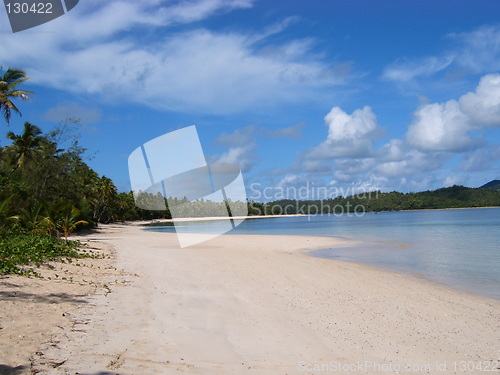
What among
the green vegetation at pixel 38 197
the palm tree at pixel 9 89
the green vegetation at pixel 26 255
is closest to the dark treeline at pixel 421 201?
the green vegetation at pixel 38 197

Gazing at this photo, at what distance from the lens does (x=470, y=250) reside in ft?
74.5

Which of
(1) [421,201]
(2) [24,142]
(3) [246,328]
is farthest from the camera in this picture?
(1) [421,201]

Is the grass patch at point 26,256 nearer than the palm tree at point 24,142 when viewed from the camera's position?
Yes

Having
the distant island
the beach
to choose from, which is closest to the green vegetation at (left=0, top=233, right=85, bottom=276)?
the beach

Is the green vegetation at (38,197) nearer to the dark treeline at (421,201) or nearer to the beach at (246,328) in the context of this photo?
the beach at (246,328)

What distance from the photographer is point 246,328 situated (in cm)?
670

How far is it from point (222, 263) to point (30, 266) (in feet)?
23.7

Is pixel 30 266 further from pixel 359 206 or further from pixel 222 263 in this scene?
pixel 359 206

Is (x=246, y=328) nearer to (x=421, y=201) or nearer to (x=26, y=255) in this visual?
(x=26, y=255)

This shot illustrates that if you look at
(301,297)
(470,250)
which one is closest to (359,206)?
(470,250)

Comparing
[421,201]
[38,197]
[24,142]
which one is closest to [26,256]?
[38,197]

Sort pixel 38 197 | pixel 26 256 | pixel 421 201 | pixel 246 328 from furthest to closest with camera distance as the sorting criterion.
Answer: pixel 421 201 → pixel 38 197 → pixel 26 256 → pixel 246 328

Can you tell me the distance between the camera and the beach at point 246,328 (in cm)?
494

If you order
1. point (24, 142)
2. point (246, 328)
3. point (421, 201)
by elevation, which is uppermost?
point (24, 142)
